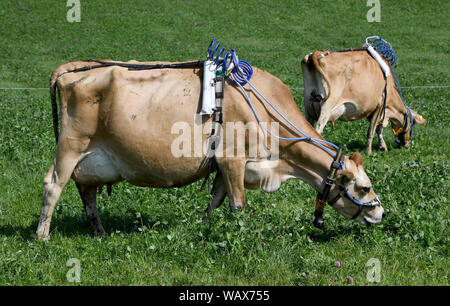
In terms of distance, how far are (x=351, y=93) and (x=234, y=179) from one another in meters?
5.74

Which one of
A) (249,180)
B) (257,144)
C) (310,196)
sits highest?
(257,144)

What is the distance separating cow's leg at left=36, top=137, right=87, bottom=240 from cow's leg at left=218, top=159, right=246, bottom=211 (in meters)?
1.69

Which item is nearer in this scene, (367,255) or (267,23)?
(367,255)

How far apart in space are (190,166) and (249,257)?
4.30 ft

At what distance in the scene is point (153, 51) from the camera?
90.5ft

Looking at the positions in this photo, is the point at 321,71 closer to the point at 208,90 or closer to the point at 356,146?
the point at 356,146

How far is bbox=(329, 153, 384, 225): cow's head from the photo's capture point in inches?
238

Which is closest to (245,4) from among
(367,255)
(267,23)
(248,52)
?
(267,23)

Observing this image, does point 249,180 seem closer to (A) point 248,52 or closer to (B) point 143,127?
(B) point 143,127

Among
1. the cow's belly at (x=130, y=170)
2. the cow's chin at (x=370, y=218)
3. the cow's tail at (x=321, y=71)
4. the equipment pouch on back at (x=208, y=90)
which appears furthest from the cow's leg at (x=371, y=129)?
the equipment pouch on back at (x=208, y=90)

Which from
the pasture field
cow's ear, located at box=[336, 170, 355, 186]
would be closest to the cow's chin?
the pasture field

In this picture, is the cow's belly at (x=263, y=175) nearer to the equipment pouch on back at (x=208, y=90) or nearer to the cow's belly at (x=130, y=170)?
the cow's belly at (x=130, y=170)

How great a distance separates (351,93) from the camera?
1098 centimetres
